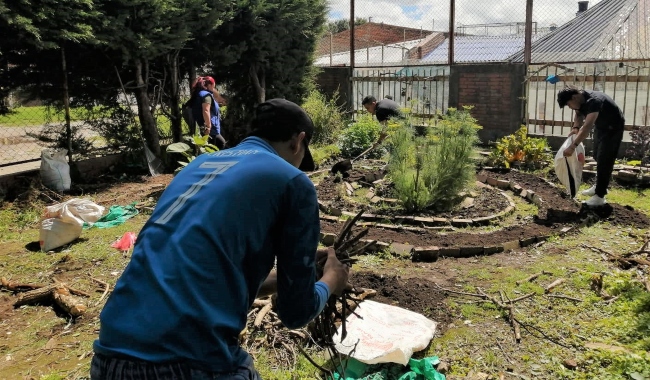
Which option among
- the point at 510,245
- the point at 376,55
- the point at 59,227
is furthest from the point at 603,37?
the point at 59,227

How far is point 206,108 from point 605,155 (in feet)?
18.9

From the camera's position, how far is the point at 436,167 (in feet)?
21.9

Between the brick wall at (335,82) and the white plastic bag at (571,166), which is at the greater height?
the brick wall at (335,82)

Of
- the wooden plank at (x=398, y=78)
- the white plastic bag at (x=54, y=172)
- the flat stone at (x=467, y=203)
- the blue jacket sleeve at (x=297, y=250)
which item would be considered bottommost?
the flat stone at (x=467, y=203)

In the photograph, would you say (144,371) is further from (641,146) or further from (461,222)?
(641,146)

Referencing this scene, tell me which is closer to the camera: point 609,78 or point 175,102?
point 609,78

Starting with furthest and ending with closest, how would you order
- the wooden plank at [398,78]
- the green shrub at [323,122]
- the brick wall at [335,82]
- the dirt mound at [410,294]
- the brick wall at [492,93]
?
the brick wall at [335,82], the wooden plank at [398,78], the green shrub at [323,122], the brick wall at [492,93], the dirt mound at [410,294]

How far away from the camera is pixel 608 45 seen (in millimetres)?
13602

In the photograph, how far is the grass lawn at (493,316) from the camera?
3443mm

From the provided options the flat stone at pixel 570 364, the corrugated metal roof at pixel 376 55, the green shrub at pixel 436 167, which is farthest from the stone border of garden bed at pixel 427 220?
the corrugated metal roof at pixel 376 55

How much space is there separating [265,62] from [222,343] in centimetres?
1106

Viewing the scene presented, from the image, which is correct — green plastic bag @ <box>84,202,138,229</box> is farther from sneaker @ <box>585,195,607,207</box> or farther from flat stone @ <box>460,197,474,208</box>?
sneaker @ <box>585,195,607,207</box>

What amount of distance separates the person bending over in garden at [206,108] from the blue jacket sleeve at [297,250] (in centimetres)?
685

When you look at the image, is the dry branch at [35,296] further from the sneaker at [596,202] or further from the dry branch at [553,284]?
the sneaker at [596,202]
